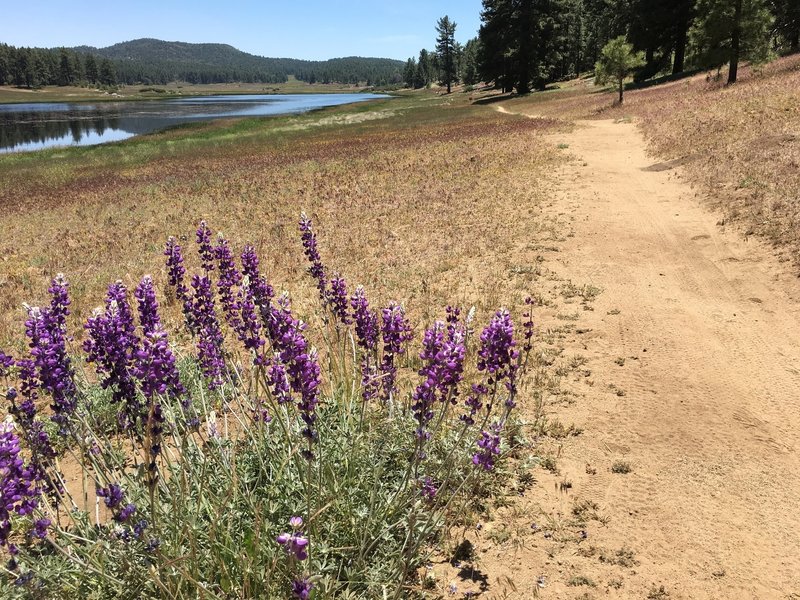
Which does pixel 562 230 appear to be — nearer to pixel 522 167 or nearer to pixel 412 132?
pixel 522 167

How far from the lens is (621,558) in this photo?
4.32 meters

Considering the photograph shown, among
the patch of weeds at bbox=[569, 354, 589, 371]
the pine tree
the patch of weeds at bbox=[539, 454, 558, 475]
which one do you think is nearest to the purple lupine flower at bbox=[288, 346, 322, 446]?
the patch of weeds at bbox=[539, 454, 558, 475]

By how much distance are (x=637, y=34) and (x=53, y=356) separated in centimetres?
7044

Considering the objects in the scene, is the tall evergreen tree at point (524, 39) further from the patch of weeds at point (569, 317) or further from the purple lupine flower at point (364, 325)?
the purple lupine flower at point (364, 325)

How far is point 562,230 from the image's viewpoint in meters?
14.0

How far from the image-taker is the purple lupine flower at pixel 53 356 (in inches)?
123

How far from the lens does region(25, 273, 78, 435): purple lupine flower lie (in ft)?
10.3

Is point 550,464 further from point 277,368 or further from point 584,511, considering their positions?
point 277,368

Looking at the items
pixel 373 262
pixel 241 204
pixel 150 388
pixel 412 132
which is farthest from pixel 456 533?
pixel 412 132

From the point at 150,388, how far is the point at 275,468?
1.82m

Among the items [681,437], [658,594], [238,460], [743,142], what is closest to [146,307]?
[238,460]

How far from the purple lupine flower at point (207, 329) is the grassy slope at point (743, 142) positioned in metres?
10.8

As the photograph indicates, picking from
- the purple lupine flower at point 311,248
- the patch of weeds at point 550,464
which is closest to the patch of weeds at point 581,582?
the patch of weeds at point 550,464

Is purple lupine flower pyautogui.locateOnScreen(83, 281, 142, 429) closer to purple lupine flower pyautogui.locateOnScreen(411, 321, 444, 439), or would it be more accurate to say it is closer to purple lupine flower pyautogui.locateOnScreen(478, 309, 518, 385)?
purple lupine flower pyautogui.locateOnScreen(411, 321, 444, 439)
